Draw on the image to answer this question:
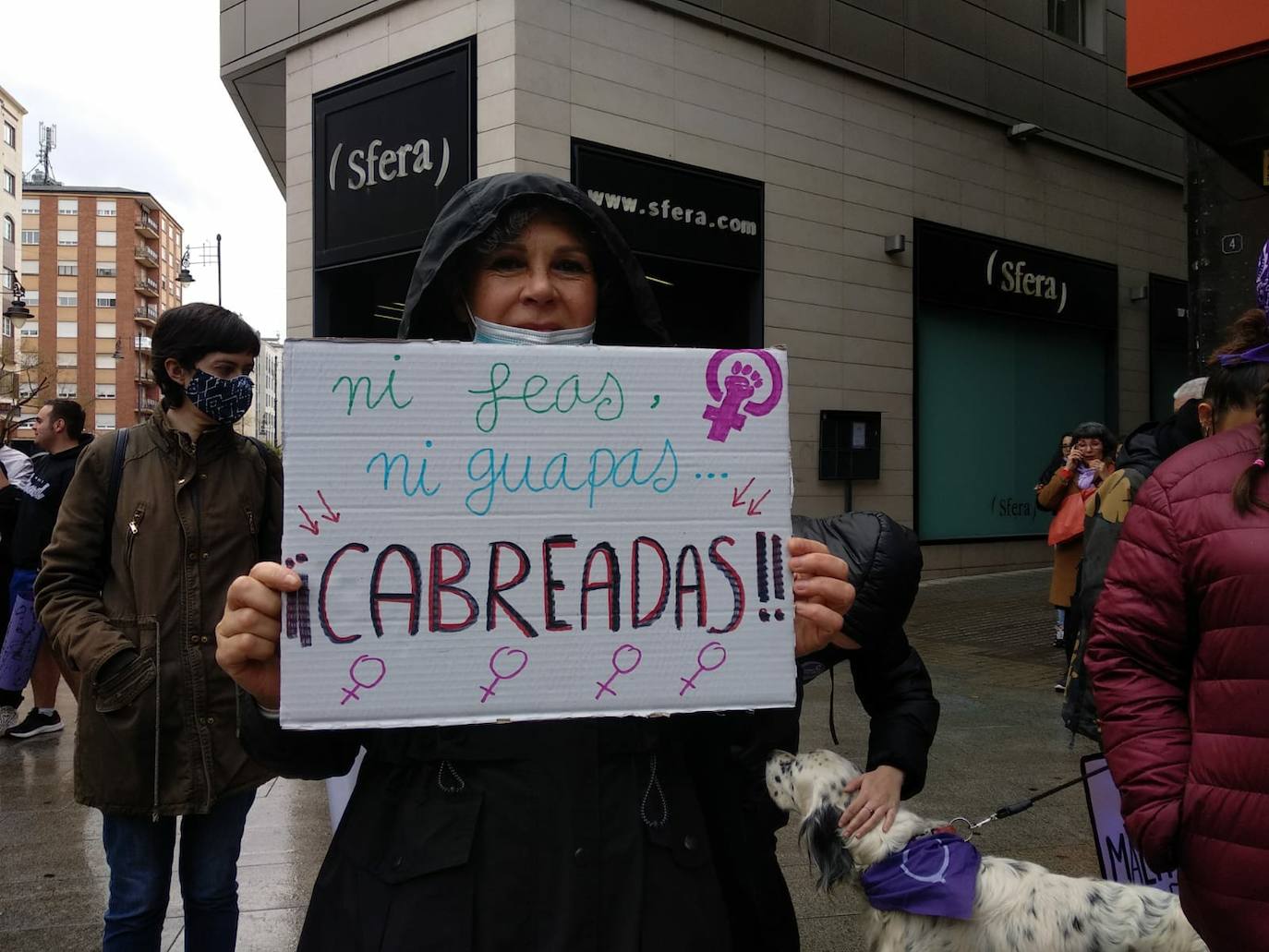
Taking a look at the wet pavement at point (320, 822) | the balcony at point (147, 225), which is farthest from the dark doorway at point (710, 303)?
the balcony at point (147, 225)

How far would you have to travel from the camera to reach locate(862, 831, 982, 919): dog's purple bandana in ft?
8.12

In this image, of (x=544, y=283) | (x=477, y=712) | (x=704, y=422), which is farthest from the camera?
(x=544, y=283)

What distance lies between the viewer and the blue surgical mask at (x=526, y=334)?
1.70m

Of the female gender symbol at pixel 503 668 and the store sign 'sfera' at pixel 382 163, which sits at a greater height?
the store sign 'sfera' at pixel 382 163

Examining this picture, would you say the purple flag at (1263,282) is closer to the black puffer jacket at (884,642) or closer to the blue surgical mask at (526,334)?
the black puffer jacket at (884,642)

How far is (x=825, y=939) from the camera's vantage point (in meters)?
3.70

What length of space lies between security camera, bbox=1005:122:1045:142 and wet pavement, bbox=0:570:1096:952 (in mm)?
9674

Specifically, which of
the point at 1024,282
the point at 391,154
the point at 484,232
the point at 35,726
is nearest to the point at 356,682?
the point at 484,232

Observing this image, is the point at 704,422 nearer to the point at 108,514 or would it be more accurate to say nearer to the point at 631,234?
the point at 108,514

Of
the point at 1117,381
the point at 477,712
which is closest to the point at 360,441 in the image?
the point at 477,712

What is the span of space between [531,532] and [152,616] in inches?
74.8

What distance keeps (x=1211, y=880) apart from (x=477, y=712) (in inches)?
56.8

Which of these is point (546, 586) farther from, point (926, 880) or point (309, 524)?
point (926, 880)

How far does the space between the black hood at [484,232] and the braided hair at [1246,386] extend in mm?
1132
